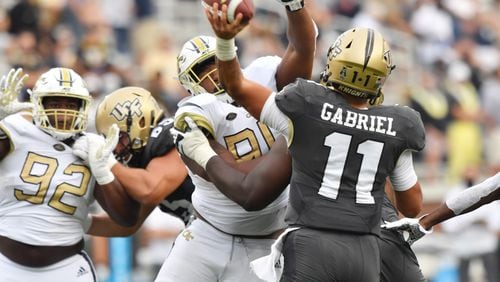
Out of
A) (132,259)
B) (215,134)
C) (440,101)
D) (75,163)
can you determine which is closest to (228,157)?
(215,134)

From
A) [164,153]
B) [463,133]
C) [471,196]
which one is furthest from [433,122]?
[471,196]

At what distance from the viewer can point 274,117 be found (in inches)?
214

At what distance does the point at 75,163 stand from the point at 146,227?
12.6 feet

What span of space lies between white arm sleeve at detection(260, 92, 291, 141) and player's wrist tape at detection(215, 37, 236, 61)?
0.83ft

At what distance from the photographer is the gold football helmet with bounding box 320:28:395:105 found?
5430 mm

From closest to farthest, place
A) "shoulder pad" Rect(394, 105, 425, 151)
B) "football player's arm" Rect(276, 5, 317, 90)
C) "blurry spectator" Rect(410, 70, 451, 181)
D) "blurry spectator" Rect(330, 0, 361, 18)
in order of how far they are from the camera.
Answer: "shoulder pad" Rect(394, 105, 425, 151)
"football player's arm" Rect(276, 5, 317, 90)
"blurry spectator" Rect(410, 70, 451, 181)
"blurry spectator" Rect(330, 0, 361, 18)

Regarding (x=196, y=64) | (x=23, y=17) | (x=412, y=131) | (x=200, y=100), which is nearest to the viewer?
(x=412, y=131)

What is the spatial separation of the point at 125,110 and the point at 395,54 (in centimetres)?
885

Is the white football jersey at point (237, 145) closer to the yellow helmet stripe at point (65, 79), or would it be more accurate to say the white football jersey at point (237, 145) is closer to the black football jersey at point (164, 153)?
the black football jersey at point (164, 153)

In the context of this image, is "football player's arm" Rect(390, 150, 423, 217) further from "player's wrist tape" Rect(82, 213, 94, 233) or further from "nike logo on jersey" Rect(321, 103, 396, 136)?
"player's wrist tape" Rect(82, 213, 94, 233)

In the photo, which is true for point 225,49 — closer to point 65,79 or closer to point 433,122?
point 65,79

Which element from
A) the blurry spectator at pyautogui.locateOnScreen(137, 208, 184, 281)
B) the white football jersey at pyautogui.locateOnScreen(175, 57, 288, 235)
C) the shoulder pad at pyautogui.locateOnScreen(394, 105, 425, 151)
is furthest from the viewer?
the blurry spectator at pyautogui.locateOnScreen(137, 208, 184, 281)

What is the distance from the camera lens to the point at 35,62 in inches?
448

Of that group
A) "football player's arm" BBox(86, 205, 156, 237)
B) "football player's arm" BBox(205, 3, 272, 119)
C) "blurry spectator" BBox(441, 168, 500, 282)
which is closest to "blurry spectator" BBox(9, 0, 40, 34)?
"blurry spectator" BBox(441, 168, 500, 282)
